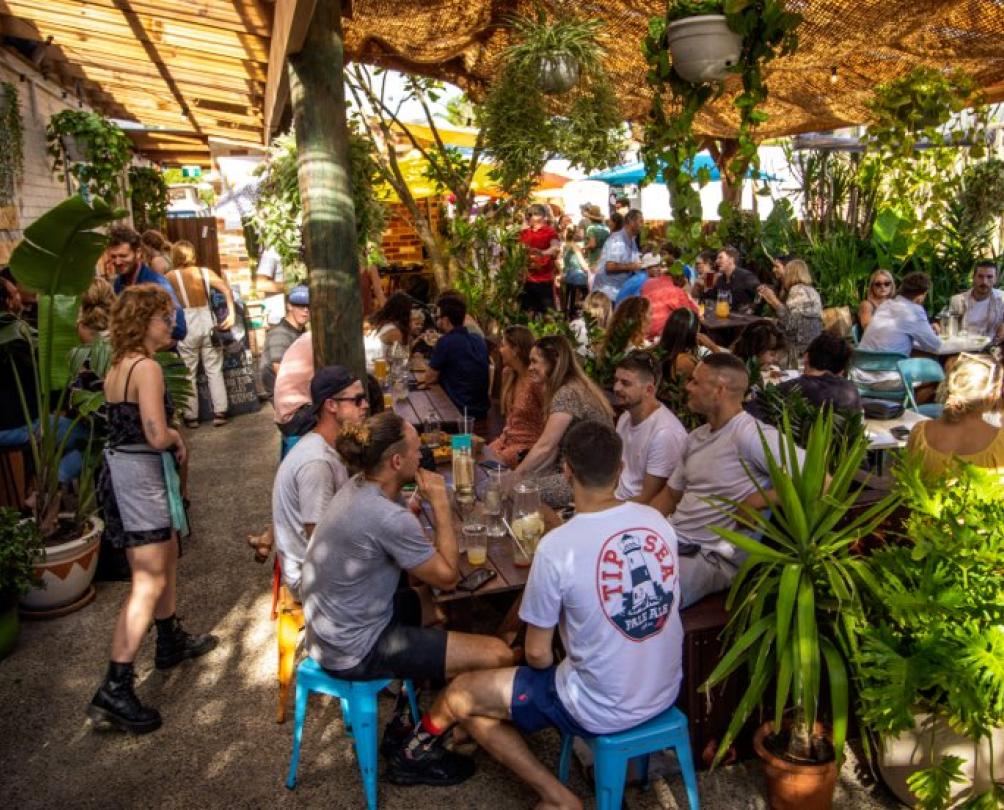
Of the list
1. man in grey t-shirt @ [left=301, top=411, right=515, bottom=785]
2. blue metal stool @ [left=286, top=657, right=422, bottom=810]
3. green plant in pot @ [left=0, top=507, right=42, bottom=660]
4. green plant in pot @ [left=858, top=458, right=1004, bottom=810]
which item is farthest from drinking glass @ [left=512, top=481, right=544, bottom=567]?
green plant in pot @ [left=0, top=507, right=42, bottom=660]

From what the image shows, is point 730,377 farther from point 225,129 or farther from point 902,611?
point 225,129

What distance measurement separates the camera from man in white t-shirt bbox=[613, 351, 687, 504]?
13.3 ft

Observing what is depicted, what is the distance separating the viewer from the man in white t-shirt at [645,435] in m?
4.05

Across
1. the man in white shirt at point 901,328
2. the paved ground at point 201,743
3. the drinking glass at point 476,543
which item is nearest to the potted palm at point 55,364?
the paved ground at point 201,743

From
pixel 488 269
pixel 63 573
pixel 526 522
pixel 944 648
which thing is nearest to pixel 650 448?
pixel 526 522

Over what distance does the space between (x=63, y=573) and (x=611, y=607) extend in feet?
11.6

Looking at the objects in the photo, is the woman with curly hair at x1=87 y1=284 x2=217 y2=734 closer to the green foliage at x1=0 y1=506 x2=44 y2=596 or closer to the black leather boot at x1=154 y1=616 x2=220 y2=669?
the black leather boot at x1=154 y1=616 x2=220 y2=669

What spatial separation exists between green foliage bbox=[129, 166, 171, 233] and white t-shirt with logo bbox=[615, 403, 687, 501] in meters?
10.4

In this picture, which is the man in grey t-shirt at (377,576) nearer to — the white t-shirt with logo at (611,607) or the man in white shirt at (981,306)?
the white t-shirt with logo at (611,607)

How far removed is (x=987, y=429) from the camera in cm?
357

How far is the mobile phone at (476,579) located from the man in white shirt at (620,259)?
7.09m

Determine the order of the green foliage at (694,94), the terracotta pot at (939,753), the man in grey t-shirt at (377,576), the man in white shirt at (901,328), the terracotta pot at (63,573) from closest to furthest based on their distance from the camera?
the terracotta pot at (939,753), the man in grey t-shirt at (377,576), the green foliage at (694,94), the terracotta pot at (63,573), the man in white shirt at (901,328)

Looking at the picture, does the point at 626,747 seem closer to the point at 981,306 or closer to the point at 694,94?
the point at 694,94

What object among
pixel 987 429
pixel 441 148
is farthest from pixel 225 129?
pixel 987 429
